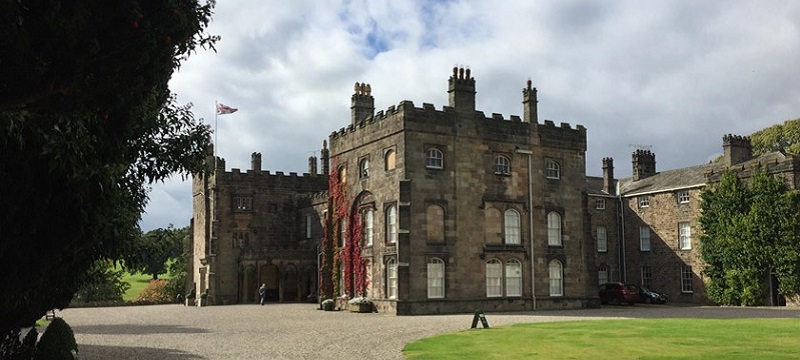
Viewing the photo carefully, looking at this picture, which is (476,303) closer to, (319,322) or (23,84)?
(319,322)

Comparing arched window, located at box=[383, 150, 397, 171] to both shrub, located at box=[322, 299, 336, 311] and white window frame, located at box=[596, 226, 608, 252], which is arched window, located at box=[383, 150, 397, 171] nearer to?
shrub, located at box=[322, 299, 336, 311]

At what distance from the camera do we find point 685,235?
4875 centimetres

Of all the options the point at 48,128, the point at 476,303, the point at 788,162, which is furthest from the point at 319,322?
the point at 788,162

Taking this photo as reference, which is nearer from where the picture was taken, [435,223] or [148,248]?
[148,248]

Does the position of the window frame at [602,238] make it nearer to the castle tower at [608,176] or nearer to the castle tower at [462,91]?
the castle tower at [608,176]

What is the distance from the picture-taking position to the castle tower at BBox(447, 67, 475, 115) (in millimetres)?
37812

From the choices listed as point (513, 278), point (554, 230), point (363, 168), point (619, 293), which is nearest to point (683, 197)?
point (619, 293)

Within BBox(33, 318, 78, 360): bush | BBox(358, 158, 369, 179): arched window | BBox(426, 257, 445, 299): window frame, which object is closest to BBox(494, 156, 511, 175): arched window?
BBox(426, 257, 445, 299): window frame

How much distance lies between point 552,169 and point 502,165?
136 inches

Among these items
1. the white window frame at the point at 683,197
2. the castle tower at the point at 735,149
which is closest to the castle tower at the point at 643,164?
the white window frame at the point at 683,197

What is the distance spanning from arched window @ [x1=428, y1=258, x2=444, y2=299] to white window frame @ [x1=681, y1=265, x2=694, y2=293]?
2044 centimetres

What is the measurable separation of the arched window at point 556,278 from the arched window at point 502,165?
5.52 meters

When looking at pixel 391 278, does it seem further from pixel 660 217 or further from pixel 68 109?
pixel 68 109

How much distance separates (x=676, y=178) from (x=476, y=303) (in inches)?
847
